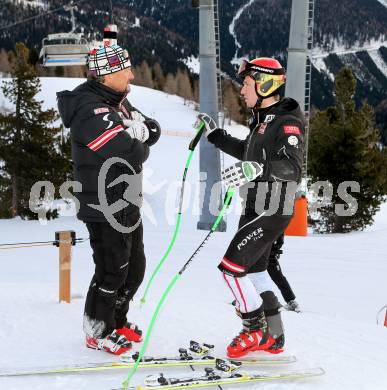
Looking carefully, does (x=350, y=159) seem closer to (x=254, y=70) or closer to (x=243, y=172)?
(x=254, y=70)

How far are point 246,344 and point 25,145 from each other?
22229 millimetres

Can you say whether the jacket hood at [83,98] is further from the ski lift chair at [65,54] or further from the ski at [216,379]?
the ski lift chair at [65,54]

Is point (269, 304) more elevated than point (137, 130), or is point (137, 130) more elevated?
point (137, 130)

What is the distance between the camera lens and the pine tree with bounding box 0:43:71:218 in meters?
23.7

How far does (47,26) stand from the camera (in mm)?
141375

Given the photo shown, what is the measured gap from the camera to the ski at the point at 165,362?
12.3 ft

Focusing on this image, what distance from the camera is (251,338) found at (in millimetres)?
4117

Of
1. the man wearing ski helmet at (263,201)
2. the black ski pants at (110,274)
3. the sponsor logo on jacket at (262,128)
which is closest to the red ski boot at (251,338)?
the man wearing ski helmet at (263,201)

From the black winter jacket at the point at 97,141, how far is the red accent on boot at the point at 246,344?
4.09ft

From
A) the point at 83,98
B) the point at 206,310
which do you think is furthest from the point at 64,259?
the point at 83,98

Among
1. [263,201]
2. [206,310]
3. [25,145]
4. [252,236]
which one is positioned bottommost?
[25,145]

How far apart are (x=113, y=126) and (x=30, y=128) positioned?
22.1 m

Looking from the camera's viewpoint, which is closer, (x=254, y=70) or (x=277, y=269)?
(x=254, y=70)

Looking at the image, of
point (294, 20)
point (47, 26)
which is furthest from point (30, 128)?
point (47, 26)
